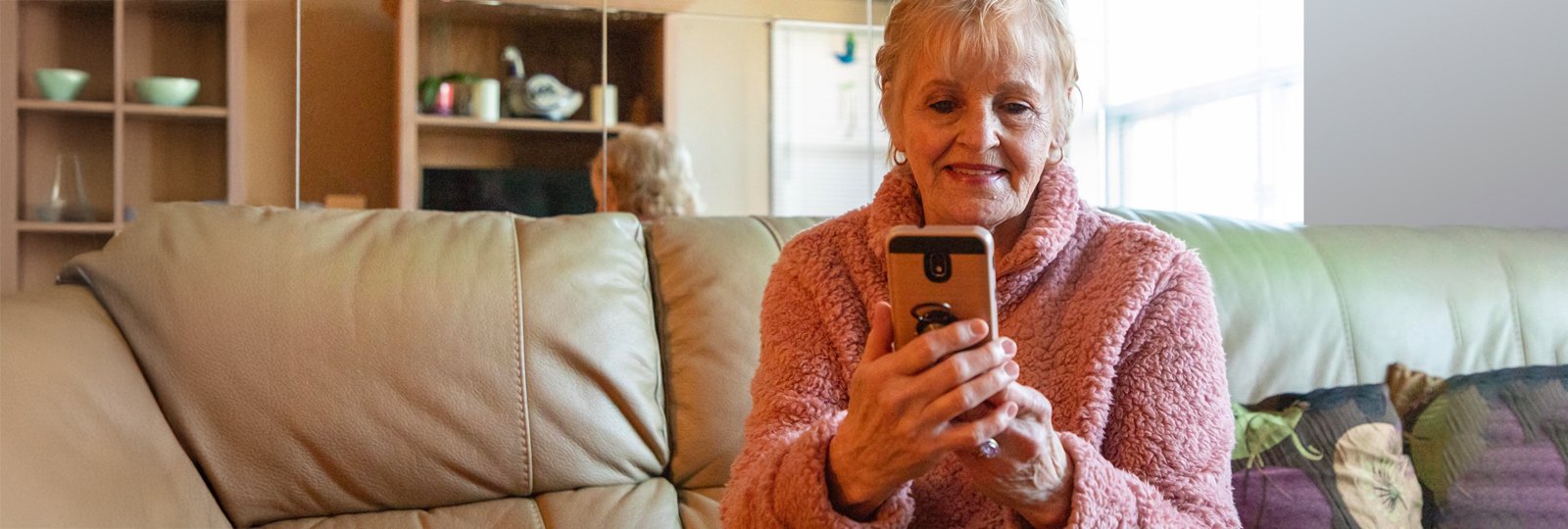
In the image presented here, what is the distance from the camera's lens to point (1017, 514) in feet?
2.84

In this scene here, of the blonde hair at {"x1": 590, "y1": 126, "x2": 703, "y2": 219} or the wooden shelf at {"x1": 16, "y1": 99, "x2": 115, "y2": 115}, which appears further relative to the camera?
the wooden shelf at {"x1": 16, "y1": 99, "x2": 115, "y2": 115}

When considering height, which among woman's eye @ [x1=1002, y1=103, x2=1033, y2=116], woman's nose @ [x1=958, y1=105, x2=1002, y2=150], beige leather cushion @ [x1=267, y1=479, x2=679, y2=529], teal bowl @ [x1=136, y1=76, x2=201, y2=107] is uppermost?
teal bowl @ [x1=136, y1=76, x2=201, y2=107]

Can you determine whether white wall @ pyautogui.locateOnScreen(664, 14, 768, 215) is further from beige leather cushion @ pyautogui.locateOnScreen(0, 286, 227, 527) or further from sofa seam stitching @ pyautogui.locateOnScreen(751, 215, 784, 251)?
beige leather cushion @ pyautogui.locateOnScreen(0, 286, 227, 527)

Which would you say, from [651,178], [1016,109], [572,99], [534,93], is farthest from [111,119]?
[1016,109]

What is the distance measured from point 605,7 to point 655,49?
0.21 m

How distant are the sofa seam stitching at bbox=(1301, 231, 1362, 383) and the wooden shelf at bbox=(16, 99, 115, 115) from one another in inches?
126

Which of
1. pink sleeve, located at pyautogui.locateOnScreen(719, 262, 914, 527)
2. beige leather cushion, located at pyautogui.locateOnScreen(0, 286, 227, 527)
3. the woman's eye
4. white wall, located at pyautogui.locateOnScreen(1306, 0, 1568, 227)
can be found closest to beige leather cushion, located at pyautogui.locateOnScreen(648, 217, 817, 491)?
pink sleeve, located at pyautogui.locateOnScreen(719, 262, 914, 527)

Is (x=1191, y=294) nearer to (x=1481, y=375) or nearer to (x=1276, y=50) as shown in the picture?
(x=1481, y=375)

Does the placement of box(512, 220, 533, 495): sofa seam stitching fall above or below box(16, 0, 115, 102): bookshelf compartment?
below

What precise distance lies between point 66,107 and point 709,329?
8.70 ft

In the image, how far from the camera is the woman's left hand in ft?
2.48

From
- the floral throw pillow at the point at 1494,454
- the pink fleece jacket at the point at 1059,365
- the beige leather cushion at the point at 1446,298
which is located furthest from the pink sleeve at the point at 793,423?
the beige leather cushion at the point at 1446,298

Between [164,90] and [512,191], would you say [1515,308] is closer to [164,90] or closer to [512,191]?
[512,191]

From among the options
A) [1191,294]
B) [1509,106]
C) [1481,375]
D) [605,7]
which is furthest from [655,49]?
[1191,294]
